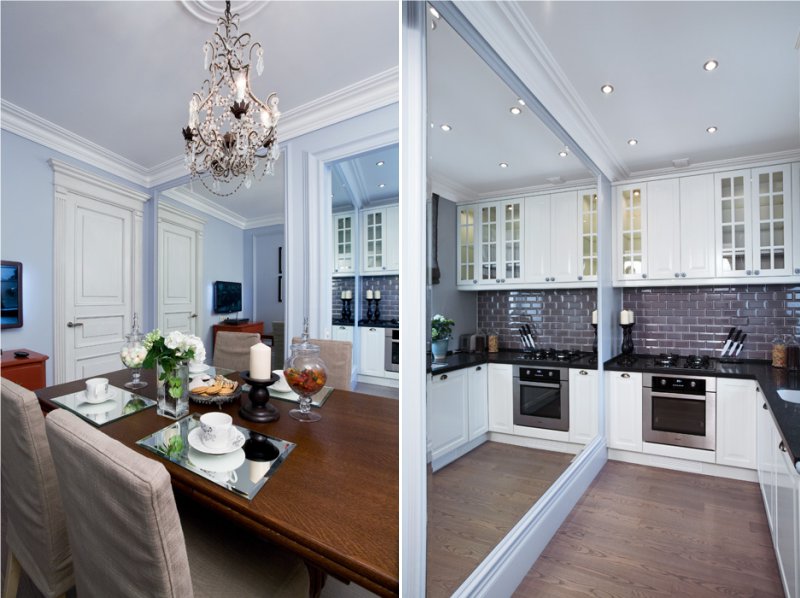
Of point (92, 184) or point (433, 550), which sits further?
point (92, 184)

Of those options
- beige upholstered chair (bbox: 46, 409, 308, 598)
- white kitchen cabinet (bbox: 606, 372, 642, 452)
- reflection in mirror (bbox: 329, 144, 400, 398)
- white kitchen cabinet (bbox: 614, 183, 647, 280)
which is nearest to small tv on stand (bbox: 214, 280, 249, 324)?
reflection in mirror (bbox: 329, 144, 400, 398)

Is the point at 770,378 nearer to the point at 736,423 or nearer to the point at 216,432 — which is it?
the point at 736,423

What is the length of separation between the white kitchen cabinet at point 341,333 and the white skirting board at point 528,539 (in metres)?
0.94

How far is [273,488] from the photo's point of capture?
0.95 metres

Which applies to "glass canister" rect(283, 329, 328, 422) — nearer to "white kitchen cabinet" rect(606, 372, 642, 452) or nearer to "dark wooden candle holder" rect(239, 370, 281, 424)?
"dark wooden candle holder" rect(239, 370, 281, 424)

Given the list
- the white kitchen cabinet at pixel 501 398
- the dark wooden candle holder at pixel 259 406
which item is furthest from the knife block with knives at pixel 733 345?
the dark wooden candle holder at pixel 259 406

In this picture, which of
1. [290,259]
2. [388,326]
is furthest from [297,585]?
[290,259]

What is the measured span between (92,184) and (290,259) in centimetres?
92

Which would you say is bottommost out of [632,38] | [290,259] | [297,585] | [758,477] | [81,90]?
[758,477]

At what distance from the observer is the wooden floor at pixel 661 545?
5.53 ft

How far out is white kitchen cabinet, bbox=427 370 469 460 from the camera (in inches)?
42.7

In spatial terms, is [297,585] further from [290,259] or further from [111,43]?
[111,43]

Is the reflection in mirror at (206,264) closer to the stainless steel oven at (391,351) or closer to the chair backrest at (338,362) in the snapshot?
the chair backrest at (338,362)

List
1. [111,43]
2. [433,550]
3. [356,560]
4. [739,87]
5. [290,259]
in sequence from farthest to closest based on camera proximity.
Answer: [290,259]
[739,87]
[111,43]
[433,550]
[356,560]
